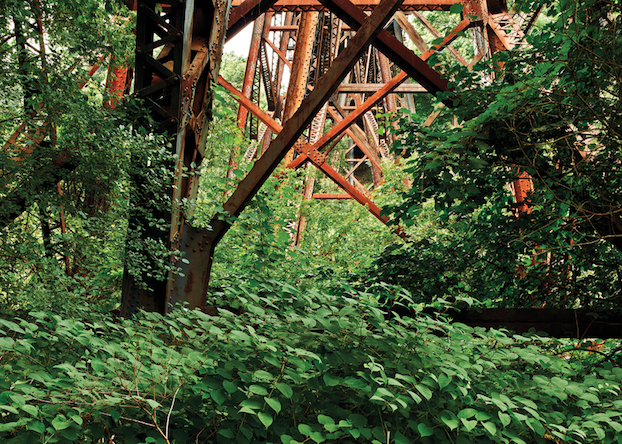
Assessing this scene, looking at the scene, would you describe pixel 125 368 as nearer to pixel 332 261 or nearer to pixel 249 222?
pixel 249 222

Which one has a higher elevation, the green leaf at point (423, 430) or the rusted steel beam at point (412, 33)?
the rusted steel beam at point (412, 33)

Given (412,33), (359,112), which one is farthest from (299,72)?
(412,33)

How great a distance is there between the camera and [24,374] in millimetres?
2459

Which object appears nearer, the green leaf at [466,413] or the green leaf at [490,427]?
the green leaf at [490,427]

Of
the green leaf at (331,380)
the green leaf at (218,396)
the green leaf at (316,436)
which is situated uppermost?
the green leaf at (331,380)

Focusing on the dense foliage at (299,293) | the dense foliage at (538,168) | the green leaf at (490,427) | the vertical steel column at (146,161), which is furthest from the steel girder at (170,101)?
the green leaf at (490,427)

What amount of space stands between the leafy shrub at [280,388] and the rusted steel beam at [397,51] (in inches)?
99.9

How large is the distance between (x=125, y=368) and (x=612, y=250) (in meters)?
4.53

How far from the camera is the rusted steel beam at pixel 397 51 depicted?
4.36 metres

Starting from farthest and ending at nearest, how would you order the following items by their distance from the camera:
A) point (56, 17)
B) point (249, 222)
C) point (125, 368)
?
point (249, 222), point (56, 17), point (125, 368)

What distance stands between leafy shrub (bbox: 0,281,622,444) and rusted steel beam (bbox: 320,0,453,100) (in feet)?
8.33

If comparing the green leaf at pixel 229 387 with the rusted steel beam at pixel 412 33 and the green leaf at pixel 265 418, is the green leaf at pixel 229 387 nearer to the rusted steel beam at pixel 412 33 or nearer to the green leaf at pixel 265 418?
the green leaf at pixel 265 418

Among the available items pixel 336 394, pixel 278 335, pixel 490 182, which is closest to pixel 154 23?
pixel 278 335

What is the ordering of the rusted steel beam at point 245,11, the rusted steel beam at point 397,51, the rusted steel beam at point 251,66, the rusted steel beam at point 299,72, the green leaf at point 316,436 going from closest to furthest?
1. the green leaf at point 316,436
2. the rusted steel beam at point 397,51
3. the rusted steel beam at point 245,11
4. the rusted steel beam at point 299,72
5. the rusted steel beam at point 251,66
